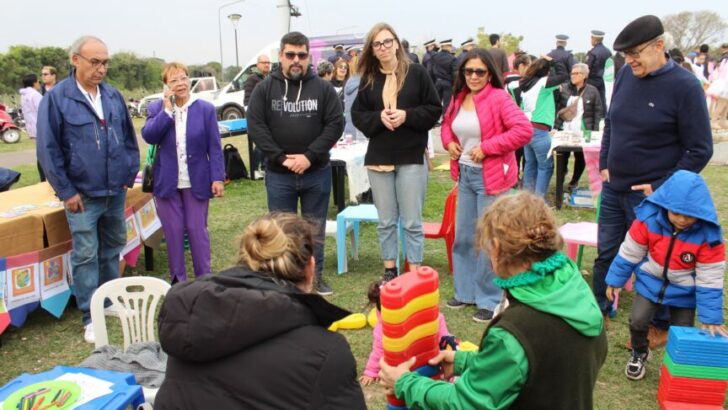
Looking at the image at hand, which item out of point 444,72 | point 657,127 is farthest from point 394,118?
point 444,72

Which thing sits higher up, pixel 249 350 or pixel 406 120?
pixel 406 120

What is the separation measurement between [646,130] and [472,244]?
4.09 feet

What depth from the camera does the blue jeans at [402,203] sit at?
374 cm

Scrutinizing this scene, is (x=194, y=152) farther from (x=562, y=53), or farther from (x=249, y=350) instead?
(x=562, y=53)

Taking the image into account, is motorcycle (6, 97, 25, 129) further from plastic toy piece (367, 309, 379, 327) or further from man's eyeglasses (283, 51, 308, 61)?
plastic toy piece (367, 309, 379, 327)

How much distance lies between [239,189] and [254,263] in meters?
6.38

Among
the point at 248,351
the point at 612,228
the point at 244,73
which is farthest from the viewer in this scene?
the point at 244,73

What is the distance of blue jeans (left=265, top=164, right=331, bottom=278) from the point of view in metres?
3.81

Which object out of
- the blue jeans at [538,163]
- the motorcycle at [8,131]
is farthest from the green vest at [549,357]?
the motorcycle at [8,131]

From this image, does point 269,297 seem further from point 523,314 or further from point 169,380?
point 523,314

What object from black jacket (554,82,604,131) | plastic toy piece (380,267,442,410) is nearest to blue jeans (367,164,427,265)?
plastic toy piece (380,267,442,410)

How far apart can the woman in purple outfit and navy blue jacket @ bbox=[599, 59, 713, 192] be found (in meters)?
2.55

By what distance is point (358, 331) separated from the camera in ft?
11.6

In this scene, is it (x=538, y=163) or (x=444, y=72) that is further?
(x=444, y=72)
